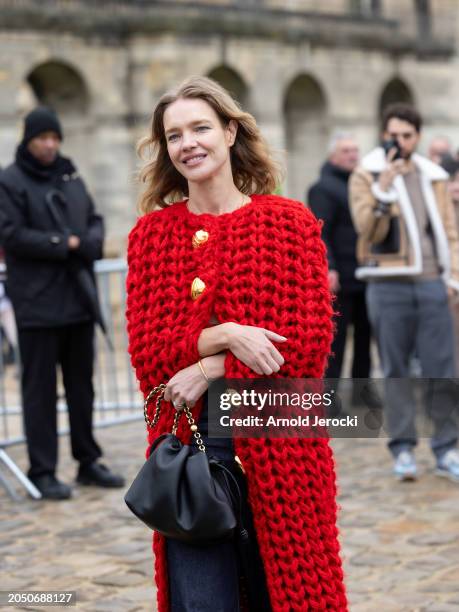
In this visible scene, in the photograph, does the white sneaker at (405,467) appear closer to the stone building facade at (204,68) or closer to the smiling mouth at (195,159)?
the smiling mouth at (195,159)

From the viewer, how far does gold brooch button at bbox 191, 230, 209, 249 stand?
4.05 m

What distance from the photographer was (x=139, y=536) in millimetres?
7137

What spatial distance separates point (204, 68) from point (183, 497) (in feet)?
65.3

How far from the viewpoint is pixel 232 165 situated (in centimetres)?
432

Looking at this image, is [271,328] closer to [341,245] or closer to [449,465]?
[449,465]

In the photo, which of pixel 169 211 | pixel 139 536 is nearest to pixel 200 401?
pixel 169 211

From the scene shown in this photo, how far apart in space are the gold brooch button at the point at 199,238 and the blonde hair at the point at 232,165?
0.34m

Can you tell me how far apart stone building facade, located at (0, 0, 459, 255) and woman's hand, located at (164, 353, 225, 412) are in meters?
15.6

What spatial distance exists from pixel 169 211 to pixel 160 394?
0.59 metres

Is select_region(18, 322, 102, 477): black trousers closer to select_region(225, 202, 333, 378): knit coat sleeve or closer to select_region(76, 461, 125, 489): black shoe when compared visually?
select_region(76, 461, 125, 489): black shoe

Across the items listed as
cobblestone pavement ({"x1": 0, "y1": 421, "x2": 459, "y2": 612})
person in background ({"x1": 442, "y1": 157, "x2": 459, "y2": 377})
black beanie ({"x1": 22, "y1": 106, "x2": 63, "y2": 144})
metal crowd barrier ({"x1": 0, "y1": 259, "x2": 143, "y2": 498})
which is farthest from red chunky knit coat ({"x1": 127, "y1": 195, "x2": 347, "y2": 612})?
person in background ({"x1": 442, "y1": 157, "x2": 459, "y2": 377})

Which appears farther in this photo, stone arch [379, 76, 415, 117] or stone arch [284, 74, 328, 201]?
stone arch [379, 76, 415, 117]

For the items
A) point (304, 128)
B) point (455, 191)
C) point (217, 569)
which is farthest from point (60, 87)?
point (217, 569)

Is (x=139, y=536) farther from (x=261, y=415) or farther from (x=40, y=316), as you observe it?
(x=261, y=415)
